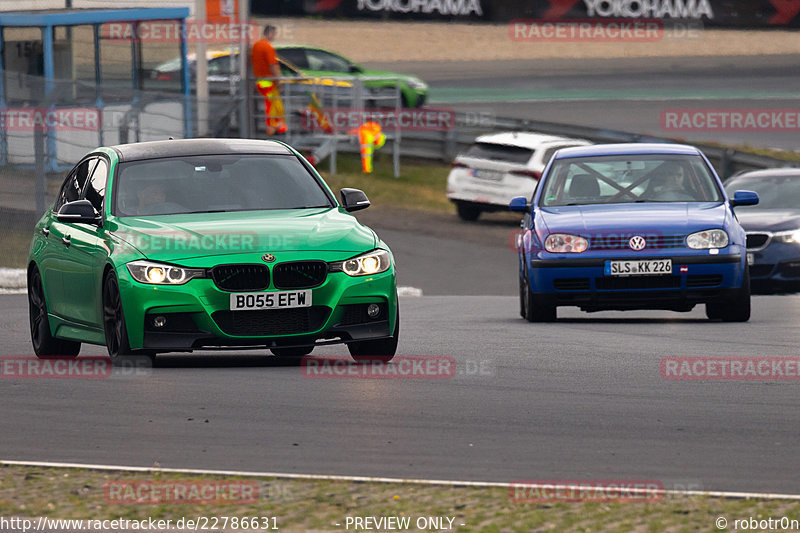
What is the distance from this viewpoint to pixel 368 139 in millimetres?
30266

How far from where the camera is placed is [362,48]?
54062 mm

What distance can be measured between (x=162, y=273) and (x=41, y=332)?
2110 mm

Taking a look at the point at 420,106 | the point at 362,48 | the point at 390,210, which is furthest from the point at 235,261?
the point at 362,48

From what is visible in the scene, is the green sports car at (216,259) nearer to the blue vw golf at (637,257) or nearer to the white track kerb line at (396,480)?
the white track kerb line at (396,480)

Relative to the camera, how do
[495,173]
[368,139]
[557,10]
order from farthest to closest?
[557,10]
[368,139]
[495,173]

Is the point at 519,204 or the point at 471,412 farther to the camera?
the point at 519,204

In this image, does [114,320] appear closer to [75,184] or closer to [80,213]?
[80,213]

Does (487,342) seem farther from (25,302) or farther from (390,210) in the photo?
(390,210)

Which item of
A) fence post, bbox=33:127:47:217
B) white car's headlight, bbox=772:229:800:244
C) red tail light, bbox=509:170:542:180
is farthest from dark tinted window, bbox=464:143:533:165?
fence post, bbox=33:127:47:217

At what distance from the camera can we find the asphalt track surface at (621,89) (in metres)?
37.2

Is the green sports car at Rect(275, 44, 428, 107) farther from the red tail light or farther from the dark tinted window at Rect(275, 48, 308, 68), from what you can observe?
the red tail light

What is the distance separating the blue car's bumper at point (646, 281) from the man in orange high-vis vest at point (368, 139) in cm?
1691

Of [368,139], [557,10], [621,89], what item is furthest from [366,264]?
[557,10]

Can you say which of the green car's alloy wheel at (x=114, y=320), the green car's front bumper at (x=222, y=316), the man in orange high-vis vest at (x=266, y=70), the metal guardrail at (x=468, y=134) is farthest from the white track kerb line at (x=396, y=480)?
the metal guardrail at (x=468, y=134)
